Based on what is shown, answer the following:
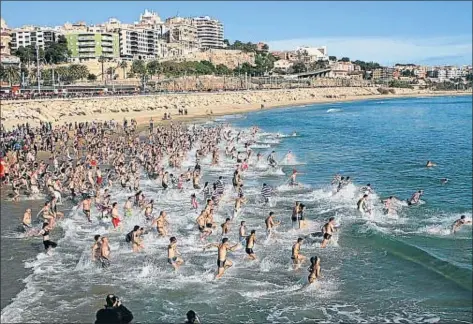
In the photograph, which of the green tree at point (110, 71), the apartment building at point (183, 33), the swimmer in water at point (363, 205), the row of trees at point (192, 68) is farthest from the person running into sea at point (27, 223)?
the apartment building at point (183, 33)

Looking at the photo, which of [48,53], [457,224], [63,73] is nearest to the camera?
[457,224]

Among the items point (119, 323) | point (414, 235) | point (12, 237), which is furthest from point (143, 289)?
point (414, 235)

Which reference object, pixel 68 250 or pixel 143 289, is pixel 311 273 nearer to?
pixel 143 289

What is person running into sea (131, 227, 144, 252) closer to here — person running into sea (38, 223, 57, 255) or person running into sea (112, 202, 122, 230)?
person running into sea (38, 223, 57, 255)

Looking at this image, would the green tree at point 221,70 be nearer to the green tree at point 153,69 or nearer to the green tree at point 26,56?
the green tree at point 153,69

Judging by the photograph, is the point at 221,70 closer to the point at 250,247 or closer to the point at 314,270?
the point at 250,247

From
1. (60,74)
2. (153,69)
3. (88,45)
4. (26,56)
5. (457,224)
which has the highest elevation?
(88,45)

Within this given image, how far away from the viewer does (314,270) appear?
38.8 feet

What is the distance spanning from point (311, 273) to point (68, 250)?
615cm

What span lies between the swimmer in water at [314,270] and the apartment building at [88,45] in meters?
120

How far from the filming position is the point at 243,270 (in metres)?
12.8

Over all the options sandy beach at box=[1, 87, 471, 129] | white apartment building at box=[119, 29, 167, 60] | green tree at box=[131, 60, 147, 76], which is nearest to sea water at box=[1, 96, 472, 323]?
sandy beach at box=[1, 87, 471, 129]

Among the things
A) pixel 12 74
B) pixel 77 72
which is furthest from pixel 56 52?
pixel 12 74

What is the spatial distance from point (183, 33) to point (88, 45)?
62.2 metres
